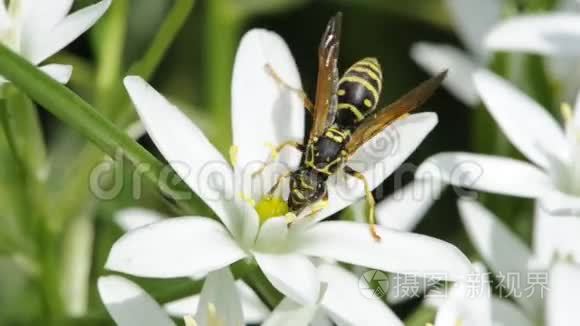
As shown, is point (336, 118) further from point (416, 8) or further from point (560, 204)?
point (416, 8)

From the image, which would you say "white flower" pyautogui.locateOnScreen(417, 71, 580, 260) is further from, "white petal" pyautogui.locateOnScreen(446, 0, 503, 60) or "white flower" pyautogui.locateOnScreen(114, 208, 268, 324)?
"white petal" pyautogui.locateOnScreen(446, 0, 503, 60)

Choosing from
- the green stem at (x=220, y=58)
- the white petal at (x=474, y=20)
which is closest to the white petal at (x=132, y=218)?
the green stem at (x=220, y=58)

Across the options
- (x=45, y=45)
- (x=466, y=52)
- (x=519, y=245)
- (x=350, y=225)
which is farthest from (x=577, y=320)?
(x=466, y=52)

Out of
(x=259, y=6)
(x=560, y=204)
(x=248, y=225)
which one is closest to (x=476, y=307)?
(x=560, y=204)

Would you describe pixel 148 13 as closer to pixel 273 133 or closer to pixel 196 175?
pixel 273 133

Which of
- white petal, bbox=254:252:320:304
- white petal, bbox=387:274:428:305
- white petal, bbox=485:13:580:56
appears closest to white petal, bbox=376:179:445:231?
white petal, bbox=387:274:428:305
